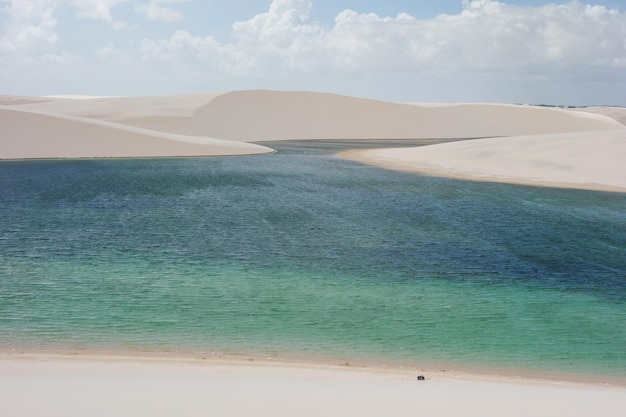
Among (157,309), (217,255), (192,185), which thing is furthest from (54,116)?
(157,309)

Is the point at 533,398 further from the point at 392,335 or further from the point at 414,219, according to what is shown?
the point at 414,219

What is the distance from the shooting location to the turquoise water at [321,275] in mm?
7398

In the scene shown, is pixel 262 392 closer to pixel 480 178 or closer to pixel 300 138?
pixel 480 178

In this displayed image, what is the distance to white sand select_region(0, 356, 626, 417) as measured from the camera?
15.3 ft

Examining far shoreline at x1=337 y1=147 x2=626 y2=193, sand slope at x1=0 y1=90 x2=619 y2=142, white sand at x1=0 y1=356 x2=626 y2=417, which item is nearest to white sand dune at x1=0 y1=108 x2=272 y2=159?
far shoreline at x1=337 y1=147 x2=626 y2=193

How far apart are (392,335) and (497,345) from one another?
110cm

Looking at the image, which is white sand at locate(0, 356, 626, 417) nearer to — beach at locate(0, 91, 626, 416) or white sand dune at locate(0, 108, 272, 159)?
beach at locate(0, 91, 626, 416)

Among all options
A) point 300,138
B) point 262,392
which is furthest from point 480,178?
point 300,138

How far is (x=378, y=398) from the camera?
16.5 ft

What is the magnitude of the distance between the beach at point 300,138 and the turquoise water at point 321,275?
0.83 metres

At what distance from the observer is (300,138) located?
65.4 meters

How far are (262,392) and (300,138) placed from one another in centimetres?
6084

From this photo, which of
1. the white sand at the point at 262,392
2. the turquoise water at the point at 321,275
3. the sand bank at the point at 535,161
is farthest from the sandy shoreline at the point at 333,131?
the white sand at the point at 262,392

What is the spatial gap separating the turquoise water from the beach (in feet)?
2.72
